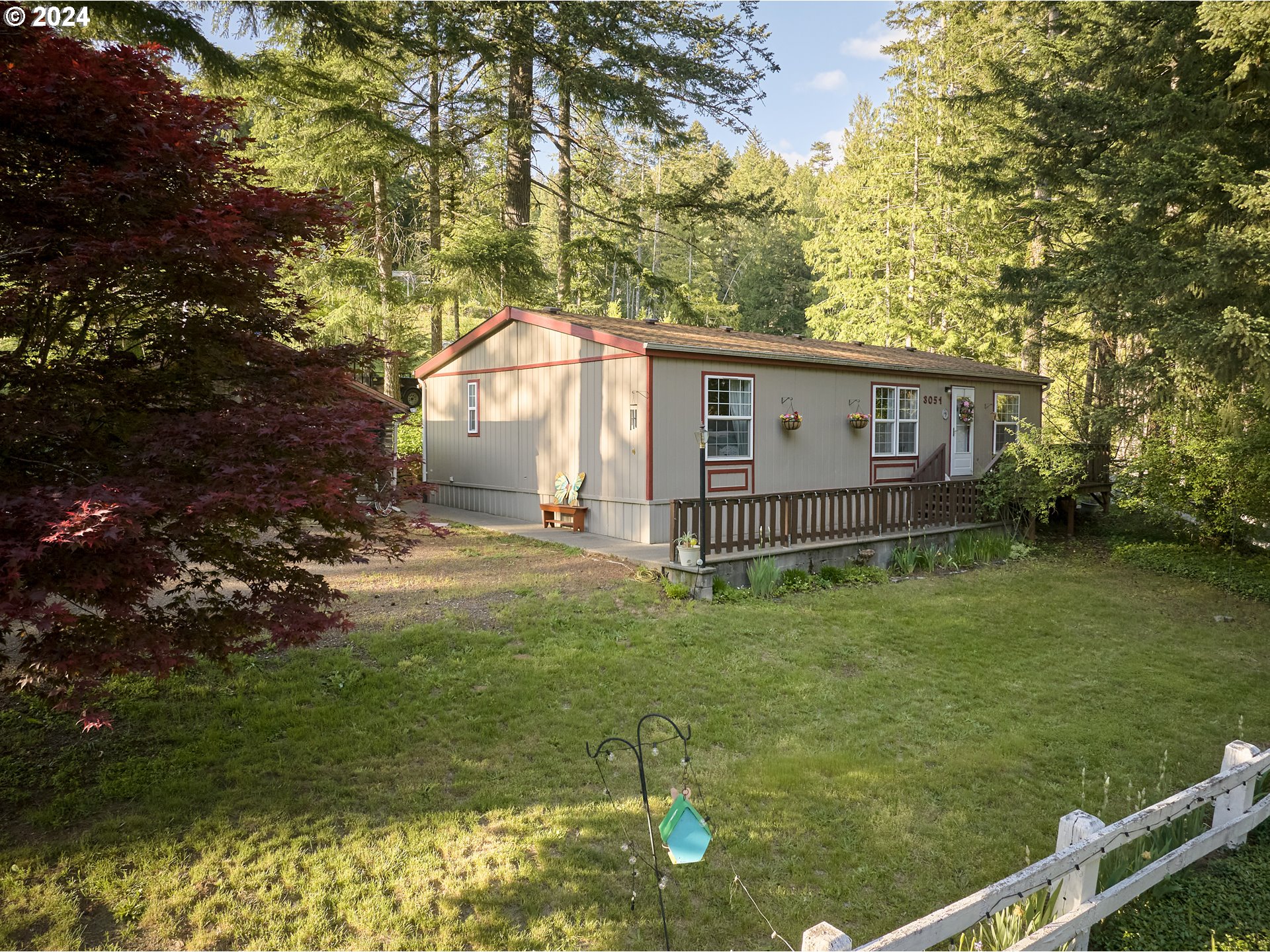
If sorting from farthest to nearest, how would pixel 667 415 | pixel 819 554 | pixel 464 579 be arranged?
1. pixel 667 415
2. pixel 819 554
3. pixel 464 579

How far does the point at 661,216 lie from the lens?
65.8 feet

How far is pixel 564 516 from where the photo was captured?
494 inches

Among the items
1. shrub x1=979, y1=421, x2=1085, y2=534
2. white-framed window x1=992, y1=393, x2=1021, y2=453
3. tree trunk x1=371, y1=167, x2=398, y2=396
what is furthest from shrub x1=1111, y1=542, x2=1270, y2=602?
tree trunk x1=371, y1=167, x2=398, y2=396

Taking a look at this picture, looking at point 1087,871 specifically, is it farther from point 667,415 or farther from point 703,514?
point 667,415

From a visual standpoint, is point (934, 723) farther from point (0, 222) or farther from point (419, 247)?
point (419, 247)

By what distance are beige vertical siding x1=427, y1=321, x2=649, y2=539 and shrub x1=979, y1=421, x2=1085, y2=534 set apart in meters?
6.66

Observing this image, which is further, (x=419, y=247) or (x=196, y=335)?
(x=419, y=247)

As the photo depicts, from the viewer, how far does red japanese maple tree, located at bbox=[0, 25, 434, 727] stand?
315 centimetres

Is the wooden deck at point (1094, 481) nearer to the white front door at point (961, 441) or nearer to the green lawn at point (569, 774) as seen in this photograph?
the white front door at point (961, 441)

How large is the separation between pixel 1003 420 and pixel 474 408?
1216 centimetres

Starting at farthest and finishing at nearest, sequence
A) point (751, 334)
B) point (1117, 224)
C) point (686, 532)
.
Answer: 1. point (751, 334)
2. point (1117, 224)
3. point (686, 532)

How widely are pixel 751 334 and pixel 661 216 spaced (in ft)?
21.4

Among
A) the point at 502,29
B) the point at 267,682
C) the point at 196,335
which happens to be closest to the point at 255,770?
the point at 267,682

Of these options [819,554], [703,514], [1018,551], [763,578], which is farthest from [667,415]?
[1018,551]
